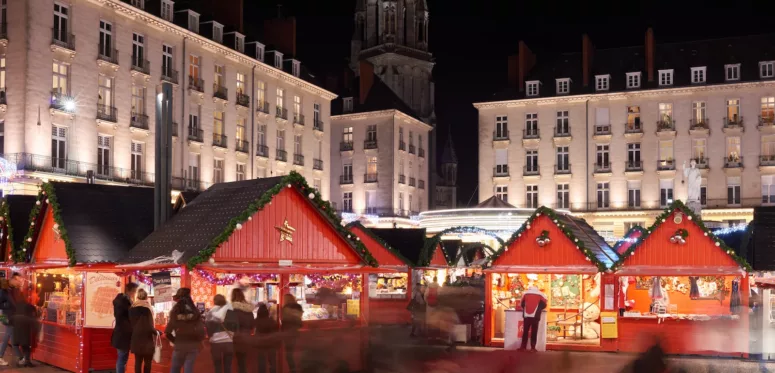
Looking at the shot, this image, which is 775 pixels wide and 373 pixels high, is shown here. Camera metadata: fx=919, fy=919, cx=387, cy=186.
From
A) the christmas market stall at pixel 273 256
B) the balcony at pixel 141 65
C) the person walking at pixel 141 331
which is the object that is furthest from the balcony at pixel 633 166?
the person walking at pixel 141 331

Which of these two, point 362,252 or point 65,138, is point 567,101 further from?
point 362,252

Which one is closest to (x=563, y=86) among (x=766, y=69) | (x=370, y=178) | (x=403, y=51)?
(x=766, y=69)

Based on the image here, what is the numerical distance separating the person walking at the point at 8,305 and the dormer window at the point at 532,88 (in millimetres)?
49120

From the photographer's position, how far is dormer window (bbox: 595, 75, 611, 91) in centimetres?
6247

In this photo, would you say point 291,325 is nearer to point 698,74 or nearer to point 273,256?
point 273,256

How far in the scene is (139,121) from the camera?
45062mm

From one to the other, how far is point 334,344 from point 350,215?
1860 inches

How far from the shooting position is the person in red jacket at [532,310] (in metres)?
20.7

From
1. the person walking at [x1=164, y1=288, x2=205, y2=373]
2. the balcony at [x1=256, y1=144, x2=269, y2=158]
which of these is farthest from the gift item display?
the balcony at [x1=256, y1=144, x2=269, y2=158]

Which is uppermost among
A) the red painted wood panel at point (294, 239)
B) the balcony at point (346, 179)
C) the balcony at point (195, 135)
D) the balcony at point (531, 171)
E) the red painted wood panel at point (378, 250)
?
the balcony at point (195, 135)

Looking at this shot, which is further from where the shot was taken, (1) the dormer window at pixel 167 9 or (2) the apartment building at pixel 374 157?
(2) the apartment building at pixel 374 157

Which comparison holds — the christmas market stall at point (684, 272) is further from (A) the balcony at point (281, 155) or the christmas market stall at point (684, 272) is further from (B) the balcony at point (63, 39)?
(A) the balcony at point (281, 155)

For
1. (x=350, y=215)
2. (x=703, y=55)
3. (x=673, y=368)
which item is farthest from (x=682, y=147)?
(x=673, y=368)

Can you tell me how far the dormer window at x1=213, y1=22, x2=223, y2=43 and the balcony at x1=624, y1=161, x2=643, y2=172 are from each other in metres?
28.5
